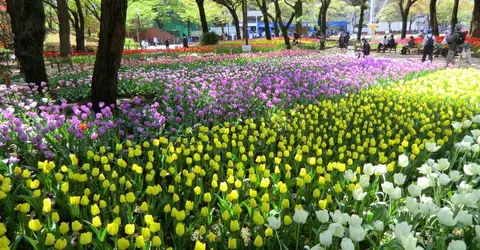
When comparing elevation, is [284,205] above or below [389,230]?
above

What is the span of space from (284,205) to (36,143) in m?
2.71

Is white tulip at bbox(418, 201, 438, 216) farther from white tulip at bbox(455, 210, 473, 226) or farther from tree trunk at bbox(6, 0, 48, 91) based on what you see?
tree trunk at bbox(6, 0, 48, 91)

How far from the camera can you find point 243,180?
298 cm

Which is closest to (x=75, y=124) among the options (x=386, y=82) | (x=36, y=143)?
(x=36, y=143)

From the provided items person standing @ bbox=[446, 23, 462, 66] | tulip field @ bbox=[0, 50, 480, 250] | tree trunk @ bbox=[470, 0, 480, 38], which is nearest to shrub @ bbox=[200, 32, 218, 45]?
tree trunk @ bbox=[470, 0, 480, 38]

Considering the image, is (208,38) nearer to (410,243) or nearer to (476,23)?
(476,23)

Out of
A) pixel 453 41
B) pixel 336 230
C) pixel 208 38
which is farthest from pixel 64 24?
pixel 336 230

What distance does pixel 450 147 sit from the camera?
13.3 feet

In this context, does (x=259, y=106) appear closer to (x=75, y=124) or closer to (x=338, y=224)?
(x=75, y=124)

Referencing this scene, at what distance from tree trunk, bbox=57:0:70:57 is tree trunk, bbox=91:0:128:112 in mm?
11528

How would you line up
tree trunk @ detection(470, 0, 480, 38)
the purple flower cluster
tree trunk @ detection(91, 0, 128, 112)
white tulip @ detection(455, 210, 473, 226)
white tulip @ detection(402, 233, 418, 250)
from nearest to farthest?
white tulip @ detection(402, 233, 418, 250), white tulip @ detection(455, 210, 473, 226), the purple flower cluster, tree trunk @ detection(91, 0, 128, 112), tree trunk @ detection(470, 0, 480, 38)

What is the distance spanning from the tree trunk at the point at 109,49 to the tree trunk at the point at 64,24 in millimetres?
11528

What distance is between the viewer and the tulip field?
7.20ft

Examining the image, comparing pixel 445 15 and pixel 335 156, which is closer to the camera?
pixel 335 156
